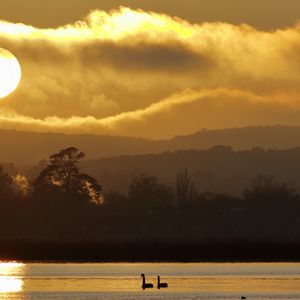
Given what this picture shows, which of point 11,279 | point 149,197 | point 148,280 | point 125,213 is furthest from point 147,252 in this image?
point 149,197

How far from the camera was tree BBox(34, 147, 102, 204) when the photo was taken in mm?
158625

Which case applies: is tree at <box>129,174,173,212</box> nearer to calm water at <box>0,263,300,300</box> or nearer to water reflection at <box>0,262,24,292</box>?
water reflection at <box>0,262,24,292</box>

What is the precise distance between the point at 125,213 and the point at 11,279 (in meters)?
66.7

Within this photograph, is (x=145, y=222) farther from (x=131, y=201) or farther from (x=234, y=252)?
(x=234, y=252)

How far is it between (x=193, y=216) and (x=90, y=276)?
69910 millimetres

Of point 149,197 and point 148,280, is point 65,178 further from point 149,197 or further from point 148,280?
point 148,280

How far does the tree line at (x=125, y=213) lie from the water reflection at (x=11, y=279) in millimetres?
21078

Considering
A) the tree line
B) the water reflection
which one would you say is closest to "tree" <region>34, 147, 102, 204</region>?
the tree line

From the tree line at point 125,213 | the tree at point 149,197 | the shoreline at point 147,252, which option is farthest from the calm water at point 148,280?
the tree at point 149,197

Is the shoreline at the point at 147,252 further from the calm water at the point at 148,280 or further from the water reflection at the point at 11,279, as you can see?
the water reflection at the point at 11,279

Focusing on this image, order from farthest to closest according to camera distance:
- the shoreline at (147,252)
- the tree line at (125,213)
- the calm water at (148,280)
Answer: the tree line at (125,213) < the shoreline at (147,252) < the calm water at (148,280)

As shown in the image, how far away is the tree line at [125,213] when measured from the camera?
500 ft

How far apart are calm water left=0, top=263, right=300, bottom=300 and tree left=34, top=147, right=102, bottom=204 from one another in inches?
1292

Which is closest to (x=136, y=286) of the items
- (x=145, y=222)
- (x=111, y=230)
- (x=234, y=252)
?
(x=234, y=252)
